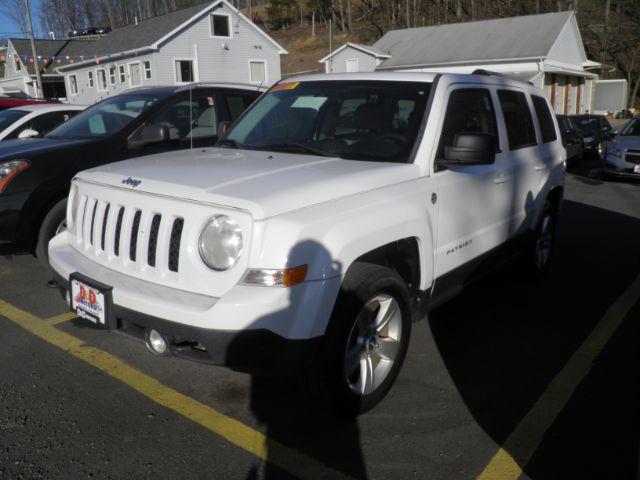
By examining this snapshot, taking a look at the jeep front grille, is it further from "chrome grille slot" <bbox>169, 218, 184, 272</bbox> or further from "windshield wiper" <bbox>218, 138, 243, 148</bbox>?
"windshield wiper" <bbox>218, 138, 243, 148</bbox>

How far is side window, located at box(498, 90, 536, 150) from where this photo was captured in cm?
468

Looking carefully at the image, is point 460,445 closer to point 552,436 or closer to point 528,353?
point 552,436

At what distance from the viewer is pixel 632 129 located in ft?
43.8

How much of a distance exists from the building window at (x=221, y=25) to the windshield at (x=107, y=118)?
1172 inches

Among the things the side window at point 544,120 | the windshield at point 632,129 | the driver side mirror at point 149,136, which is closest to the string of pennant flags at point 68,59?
the windshield at point 632,129

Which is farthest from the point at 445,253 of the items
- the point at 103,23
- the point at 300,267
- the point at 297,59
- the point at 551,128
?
the point at 103,23

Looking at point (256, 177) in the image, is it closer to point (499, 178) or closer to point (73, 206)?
point (73, 206)

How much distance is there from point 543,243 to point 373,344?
3.11m

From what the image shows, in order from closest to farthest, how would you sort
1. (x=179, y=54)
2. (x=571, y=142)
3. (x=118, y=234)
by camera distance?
(x=118, y=234) → (x=571, y=142) → (x=179, y=54)

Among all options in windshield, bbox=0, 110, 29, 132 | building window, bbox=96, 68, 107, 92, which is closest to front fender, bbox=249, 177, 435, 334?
windshield, bbox=0, 110, 29, 132

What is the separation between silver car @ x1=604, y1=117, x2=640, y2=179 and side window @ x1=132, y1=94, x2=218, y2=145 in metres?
9.57

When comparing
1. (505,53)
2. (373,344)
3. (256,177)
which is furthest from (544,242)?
(505,53)

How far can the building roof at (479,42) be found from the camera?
33.0 meters

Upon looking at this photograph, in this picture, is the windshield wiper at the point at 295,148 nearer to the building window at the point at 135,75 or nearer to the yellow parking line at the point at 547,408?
the yellow parking line at the point at 547,408
